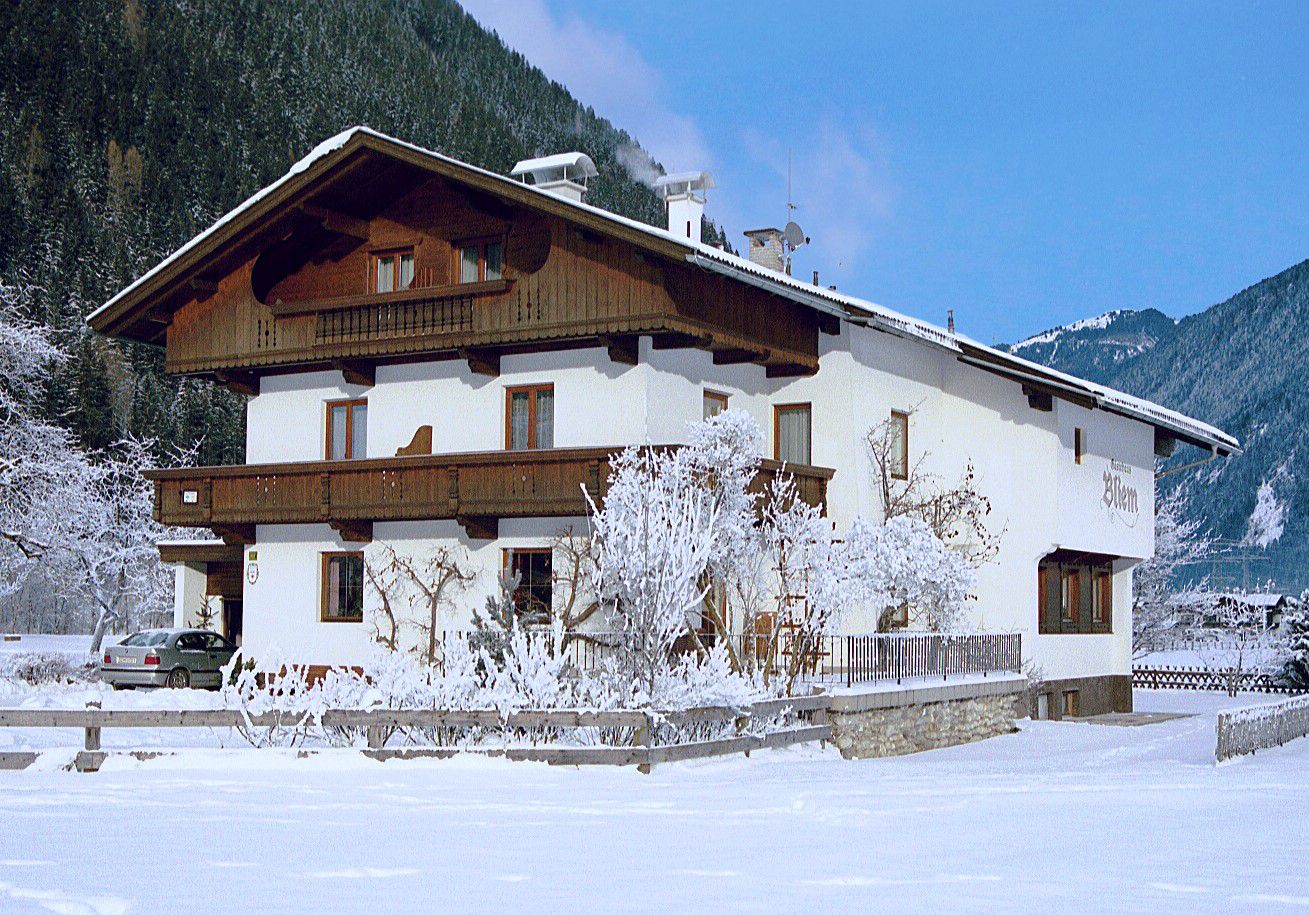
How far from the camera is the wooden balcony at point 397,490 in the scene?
25.4 m

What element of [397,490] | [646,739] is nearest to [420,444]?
[397,490]

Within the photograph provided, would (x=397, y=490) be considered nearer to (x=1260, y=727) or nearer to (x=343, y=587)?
(x=343, y=587)

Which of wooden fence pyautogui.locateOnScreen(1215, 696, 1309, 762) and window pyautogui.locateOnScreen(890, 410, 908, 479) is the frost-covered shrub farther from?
wooden fence pyautogui.locateOnScreen(1215, 696, 1309, 762)

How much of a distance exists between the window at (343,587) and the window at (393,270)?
4819 mm

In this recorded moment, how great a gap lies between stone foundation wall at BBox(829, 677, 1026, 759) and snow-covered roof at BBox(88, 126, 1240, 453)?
565 centimetres

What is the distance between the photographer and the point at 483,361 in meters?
27.5

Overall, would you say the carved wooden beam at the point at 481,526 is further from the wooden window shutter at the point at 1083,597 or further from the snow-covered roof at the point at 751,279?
the wooden window shutter at the point at 1083,597

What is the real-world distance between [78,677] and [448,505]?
39.4 ft

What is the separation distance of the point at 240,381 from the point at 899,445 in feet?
40.5

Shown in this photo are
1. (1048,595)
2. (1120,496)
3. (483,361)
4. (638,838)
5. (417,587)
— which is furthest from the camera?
(1120,496)

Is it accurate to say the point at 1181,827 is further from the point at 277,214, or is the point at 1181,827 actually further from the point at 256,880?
the point at 277,214

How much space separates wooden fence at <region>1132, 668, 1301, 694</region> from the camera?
44.5 metres

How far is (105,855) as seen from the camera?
11211 mm

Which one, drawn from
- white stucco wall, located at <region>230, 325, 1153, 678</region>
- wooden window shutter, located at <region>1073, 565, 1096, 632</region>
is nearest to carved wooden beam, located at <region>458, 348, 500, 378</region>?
white stucco wall, located at <region>230, 325, 1153, 678</region>
